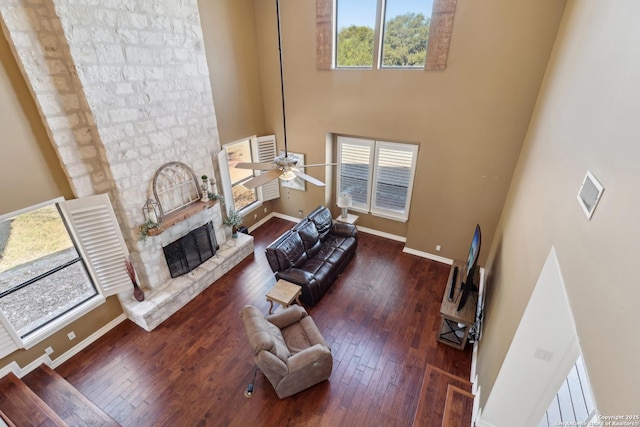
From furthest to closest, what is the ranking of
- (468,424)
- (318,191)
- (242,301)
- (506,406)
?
(318,191), (242,301), (468,424), (506,406)

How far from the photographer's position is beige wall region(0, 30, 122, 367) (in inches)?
127

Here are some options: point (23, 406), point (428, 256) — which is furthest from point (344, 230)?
point (23, 406)

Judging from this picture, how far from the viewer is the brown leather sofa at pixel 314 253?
16.5 ft

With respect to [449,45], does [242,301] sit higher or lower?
lower

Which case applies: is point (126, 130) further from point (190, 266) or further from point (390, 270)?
point (390, 270)

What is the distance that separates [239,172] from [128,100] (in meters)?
2.80

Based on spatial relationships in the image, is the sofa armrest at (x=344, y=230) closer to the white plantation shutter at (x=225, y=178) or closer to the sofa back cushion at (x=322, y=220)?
the sofa back cushion at (x=322, y=220)

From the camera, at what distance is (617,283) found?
127 cm

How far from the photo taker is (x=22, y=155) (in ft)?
11.2

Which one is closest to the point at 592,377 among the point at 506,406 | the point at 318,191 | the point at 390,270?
the point at 506,406

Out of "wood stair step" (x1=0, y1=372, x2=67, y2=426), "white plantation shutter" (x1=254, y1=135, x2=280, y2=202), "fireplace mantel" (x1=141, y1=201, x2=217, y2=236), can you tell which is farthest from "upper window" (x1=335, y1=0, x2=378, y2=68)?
"wood stair step" (x1=0, y1=372, x2=67, y2=426)

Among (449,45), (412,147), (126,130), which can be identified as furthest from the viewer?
(412,147)

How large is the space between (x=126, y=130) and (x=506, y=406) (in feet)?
18.4

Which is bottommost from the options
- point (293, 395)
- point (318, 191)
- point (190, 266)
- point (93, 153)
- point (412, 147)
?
point (293, 395)
